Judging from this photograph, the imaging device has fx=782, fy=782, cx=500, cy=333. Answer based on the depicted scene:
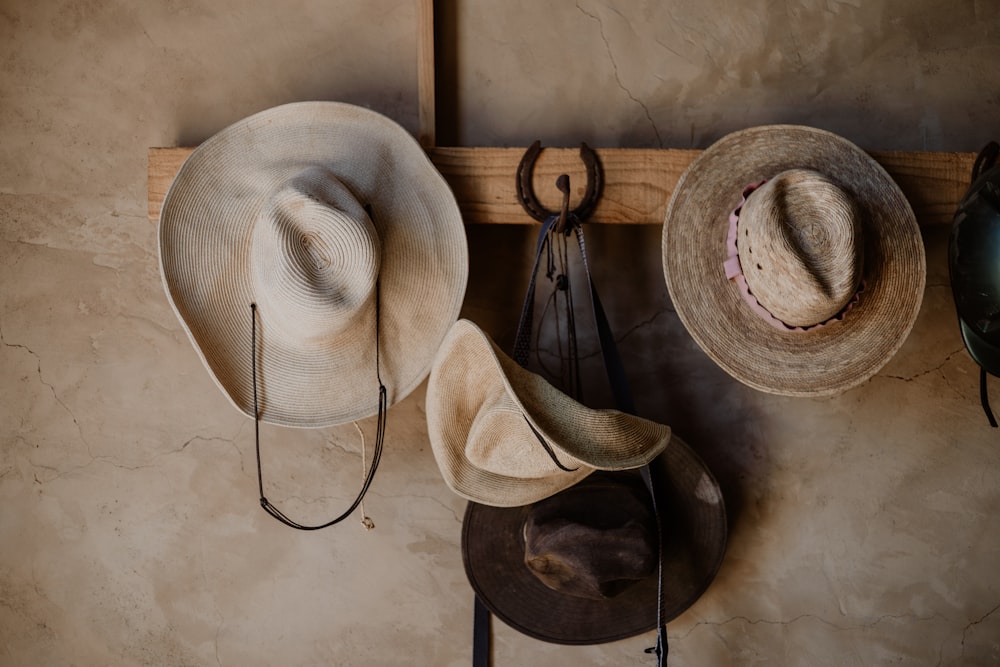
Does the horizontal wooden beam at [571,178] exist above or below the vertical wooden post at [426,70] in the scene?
below

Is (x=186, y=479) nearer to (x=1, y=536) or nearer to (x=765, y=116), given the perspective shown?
(x=1, y=536)

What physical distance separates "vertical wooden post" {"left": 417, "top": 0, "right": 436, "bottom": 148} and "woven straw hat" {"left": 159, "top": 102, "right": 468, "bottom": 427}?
158 millimetres

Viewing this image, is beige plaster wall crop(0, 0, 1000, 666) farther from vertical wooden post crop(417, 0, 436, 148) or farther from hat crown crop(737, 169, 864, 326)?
hat crown crop(737, 169, 864, 326)

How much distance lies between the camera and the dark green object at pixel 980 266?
1.48 m

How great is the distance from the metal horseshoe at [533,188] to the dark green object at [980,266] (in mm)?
730

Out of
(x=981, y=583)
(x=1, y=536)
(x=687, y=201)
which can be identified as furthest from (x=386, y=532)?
(x=981, y=583)

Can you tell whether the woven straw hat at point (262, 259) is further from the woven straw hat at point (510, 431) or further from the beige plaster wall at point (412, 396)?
the beige plaster wall at point (412, 396)

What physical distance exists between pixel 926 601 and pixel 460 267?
141 cm

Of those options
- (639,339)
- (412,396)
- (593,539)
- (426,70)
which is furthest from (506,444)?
(426,70)

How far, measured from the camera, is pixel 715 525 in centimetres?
173

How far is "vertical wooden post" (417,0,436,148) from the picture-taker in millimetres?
1768

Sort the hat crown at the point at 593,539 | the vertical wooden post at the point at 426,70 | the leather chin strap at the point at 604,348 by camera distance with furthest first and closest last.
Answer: the vertical wooden post at the point at 426,70 < the leather chin strap at the point at 604,348 < the hat crown at the point at 593,539

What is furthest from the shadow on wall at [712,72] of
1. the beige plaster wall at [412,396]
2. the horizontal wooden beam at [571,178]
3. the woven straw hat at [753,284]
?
the woven straw hat at [753,284]

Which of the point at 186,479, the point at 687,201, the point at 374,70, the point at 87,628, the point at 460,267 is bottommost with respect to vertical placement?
the point at 87,628
